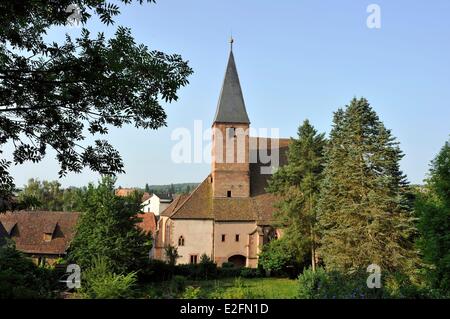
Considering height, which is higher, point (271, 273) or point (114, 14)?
point (114, 14)

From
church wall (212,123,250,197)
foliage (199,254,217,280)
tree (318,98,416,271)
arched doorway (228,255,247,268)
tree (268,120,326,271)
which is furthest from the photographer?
church wall (212,123,250,197)

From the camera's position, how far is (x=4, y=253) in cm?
1833

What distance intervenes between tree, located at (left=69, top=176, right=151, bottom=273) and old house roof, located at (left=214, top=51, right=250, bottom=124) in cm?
1853

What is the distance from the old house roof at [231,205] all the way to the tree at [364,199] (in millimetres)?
13351

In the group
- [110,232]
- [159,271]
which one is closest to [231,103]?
[159,271]

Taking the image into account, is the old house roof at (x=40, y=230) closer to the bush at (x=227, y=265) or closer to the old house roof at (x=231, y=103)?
the bush at (x=227, y=265)

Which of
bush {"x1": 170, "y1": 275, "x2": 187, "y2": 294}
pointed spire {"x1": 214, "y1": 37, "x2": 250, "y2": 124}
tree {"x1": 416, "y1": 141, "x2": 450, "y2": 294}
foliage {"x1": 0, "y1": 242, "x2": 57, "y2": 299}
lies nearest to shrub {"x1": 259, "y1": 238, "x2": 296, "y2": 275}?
pointed spire {"x1": 214, "y1": 37, "x2": 250, "y2": 124}

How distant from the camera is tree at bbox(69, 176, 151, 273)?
24.2 m

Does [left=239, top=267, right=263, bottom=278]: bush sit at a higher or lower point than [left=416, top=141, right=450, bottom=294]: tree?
lower

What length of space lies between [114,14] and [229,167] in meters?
36.7

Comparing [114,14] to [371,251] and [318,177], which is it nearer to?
[371,251]

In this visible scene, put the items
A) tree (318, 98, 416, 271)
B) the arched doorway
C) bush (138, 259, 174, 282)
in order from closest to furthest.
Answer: tree (318, 98, 416, 271), bush (138, 259, 174, 282), the arched doorway

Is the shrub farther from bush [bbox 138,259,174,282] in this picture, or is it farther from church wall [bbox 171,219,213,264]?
bush [bbox 138,259,174,282]

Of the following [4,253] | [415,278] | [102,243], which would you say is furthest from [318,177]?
[4,253]
